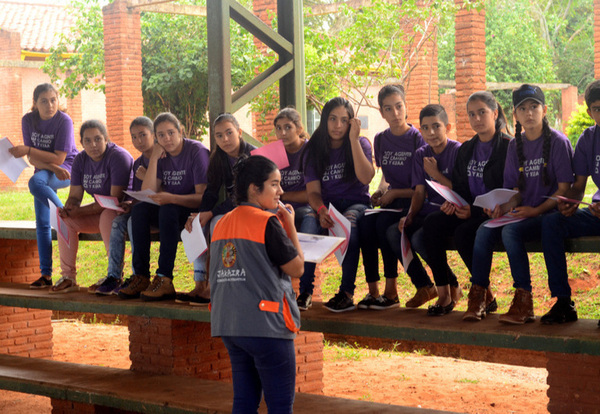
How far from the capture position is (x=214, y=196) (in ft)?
19.0

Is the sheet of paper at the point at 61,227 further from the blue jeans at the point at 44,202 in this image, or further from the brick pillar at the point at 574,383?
the brick pillar at the point at 574,383

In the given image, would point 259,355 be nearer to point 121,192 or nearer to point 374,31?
point 121,192

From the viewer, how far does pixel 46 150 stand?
7.18 meters

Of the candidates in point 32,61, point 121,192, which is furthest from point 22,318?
point 32,61

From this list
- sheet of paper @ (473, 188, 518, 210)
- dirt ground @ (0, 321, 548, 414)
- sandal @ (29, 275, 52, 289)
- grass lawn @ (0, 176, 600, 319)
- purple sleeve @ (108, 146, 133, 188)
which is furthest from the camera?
grass lawn @ (0, 176, 600, 319)

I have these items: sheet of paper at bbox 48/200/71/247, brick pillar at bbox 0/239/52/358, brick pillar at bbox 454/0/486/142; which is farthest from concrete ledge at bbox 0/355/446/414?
brick pillar at bbox 454/0/486/142

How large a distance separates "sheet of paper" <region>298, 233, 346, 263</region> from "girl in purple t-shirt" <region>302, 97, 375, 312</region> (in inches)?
28.2

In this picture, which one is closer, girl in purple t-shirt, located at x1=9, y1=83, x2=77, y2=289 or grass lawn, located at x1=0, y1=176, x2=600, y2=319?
girl in purple t-shirt, located at x1=9, y1=83, x2=77, y2=289

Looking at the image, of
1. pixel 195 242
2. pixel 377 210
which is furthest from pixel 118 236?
pixel 377 210

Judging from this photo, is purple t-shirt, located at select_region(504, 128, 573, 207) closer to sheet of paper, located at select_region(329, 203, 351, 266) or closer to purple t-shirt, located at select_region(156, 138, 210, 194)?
sheet of paper, located at select_region(329, 203, 351, 266)

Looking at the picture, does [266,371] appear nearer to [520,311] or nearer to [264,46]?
[520,311]

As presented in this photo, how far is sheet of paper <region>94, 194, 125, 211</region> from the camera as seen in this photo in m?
6.28

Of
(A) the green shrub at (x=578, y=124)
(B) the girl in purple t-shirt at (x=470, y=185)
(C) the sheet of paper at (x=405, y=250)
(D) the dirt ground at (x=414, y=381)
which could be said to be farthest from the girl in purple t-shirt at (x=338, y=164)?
(A) the green shrub at (x=578, y=124)

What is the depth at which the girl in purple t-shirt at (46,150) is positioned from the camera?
7098 mm
